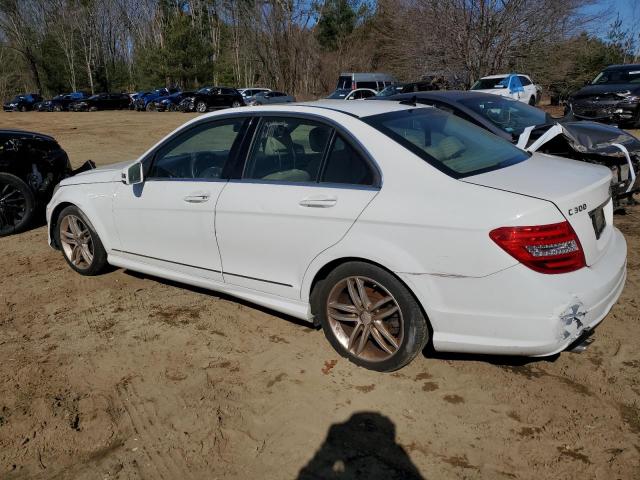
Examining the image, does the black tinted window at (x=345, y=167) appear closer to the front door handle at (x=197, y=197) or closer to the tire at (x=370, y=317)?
the tire at (x=370, y=317)

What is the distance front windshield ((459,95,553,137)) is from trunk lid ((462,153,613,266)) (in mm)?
3259

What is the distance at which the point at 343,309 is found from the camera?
138 inches

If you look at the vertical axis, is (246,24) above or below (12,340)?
above

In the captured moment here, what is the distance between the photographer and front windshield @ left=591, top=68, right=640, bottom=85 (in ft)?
52.3

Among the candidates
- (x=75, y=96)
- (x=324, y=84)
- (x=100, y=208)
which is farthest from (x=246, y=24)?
(x=100, y=208)

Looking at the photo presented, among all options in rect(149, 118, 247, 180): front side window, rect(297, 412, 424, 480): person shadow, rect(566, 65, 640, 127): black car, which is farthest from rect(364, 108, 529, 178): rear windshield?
rect(566, 65, 640, 127): black car

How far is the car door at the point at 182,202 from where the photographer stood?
407 cm

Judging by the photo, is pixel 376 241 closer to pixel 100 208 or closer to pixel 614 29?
pixel 100 208

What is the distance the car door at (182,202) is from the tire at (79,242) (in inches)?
18.2

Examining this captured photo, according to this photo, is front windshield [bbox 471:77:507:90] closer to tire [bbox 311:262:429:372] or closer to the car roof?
the car roof

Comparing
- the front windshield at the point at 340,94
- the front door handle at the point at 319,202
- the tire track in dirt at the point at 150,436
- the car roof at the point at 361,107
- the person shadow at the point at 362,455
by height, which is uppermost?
the car roof at the point at 361,107

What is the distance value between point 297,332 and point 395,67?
33.2 metres

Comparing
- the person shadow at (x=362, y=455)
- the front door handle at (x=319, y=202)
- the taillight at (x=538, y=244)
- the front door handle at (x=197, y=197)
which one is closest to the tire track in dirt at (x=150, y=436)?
the person shadow at (x=362, y=455)

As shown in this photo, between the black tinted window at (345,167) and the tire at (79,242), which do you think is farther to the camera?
the tire at (79,242)
